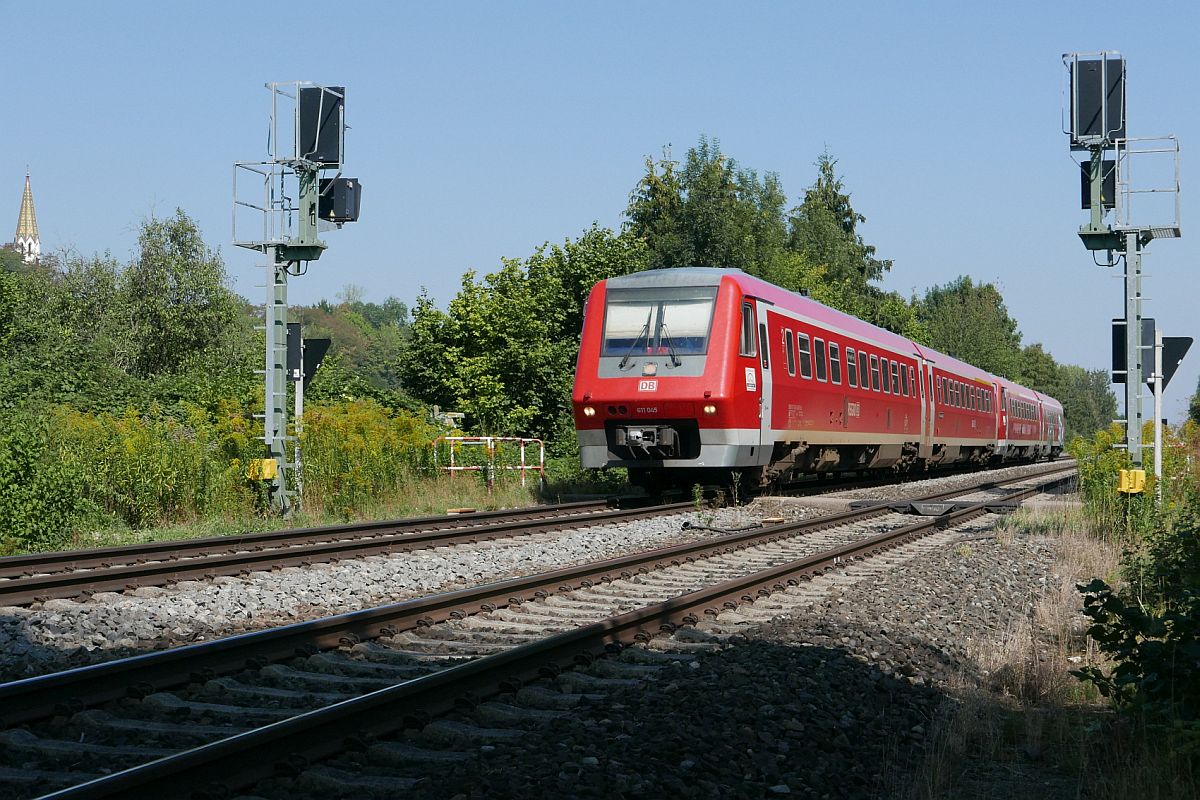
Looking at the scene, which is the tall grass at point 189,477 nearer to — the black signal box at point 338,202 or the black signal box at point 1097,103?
the black signal box at point 338,202

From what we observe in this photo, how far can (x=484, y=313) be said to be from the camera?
130 ft

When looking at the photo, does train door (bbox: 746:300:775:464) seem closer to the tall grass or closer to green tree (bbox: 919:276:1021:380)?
the tall grass

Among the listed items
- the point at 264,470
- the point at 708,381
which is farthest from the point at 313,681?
the point at 708,381

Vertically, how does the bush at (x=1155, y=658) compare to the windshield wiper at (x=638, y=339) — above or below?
below

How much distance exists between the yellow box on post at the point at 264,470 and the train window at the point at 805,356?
329 inches

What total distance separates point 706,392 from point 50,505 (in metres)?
8.28

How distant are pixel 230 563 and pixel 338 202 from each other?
25.2 ft

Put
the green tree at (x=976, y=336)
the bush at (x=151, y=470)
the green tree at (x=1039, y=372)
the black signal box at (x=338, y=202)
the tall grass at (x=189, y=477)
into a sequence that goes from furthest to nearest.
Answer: the green tree at (x=1039, y=372) → the green tree at (x=976, y=336) → the black signal box at (x=338, y=202) → the bush at (x=151, y=470) → the tall grass at (x=189, y=477)

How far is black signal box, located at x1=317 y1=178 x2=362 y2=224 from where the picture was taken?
56.0 ft

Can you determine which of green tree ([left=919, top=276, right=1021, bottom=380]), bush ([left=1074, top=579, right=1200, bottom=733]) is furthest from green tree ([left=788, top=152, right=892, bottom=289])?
bush ([left=1074, top=579, right=1200, bottom=733])

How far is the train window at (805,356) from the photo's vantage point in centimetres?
1998

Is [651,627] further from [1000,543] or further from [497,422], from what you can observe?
[497,422]

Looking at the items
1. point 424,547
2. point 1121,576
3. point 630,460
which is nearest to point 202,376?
point 630,460

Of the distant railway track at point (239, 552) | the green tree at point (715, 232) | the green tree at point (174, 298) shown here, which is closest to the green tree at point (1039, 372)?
the green tree at point (715, 232)
